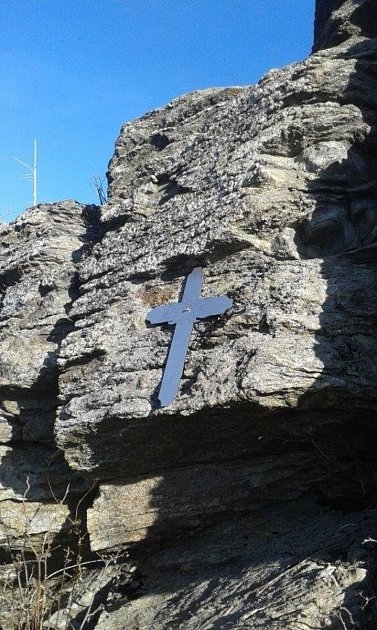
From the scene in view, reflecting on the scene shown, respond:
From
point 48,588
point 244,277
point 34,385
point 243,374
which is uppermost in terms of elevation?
point 244,277

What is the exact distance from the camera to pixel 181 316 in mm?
6570

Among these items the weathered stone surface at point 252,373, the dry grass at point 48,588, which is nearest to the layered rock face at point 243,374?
the weathered stone surface at point 252,373

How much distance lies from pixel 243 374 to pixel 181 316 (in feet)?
4.01

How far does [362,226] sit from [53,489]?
169 inches

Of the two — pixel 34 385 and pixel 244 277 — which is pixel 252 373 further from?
pixel 34 385

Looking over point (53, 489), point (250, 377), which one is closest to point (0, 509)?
point (53, 489)

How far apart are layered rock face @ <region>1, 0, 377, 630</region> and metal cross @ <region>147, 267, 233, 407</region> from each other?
0.27 ft

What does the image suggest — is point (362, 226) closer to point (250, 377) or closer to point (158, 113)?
point (250, 377)

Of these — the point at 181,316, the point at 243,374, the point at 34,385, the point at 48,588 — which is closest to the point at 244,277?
the point at 181,316

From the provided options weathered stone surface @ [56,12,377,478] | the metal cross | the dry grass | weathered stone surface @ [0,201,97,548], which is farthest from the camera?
weathered stone surface @ [0,201,97,548]

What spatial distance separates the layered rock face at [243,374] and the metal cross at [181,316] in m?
0.08

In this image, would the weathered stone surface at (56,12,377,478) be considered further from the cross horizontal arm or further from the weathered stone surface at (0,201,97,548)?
the weathered stone surface at (0,201,97,548)

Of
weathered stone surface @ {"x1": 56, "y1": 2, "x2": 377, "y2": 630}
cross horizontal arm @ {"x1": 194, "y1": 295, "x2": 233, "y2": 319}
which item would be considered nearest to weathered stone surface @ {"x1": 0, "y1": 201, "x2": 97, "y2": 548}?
weathered stone surface @ {"x1": 56, "y1": 2, "x2": 377, "y2": 630}

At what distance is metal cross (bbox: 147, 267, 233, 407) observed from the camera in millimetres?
6070
